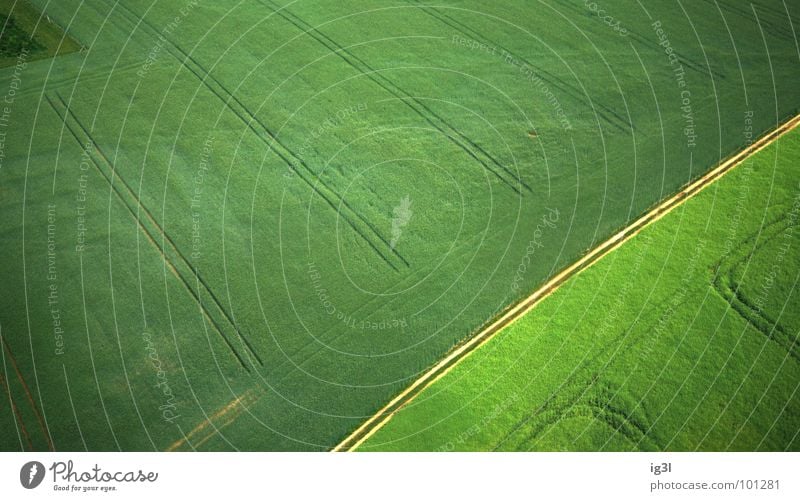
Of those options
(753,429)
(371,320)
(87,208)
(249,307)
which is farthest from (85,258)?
(753,429)

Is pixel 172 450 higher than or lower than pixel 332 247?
lower

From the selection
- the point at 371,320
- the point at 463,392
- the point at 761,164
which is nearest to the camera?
the point at 463,392

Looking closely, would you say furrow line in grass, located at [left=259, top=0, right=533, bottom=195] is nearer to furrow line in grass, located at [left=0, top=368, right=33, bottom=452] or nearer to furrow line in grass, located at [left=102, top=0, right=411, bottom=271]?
furrow line in grass, located at [left=102, top=0, right=411, bottom=271]

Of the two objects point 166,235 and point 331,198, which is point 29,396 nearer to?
point 166,235

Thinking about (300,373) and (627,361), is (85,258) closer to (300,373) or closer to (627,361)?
(300,373)

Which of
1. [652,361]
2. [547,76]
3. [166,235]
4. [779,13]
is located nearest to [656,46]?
[547,76]

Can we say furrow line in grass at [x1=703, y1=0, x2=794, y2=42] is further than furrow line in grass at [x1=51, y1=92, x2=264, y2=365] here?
Yes

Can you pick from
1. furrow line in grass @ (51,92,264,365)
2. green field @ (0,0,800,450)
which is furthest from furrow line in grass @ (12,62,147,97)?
furrow line in grass @ (51,92,264,365)
